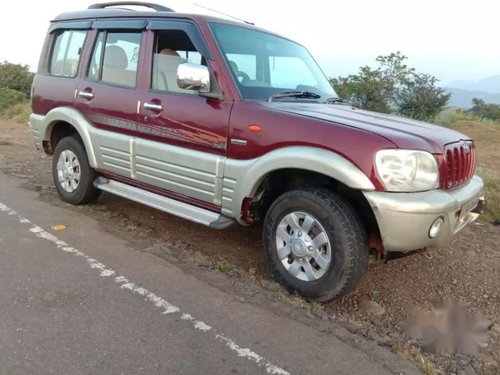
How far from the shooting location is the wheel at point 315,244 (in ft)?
10.5

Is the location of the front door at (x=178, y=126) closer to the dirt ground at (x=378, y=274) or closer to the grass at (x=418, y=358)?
the dirt ground at (x=378, y=274)

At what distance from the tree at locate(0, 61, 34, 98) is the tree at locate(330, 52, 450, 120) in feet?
73.1

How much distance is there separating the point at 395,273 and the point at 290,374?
1.82 metres

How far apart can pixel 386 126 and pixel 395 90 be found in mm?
11009

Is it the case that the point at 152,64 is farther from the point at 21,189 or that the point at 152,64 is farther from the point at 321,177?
the point at 21,189

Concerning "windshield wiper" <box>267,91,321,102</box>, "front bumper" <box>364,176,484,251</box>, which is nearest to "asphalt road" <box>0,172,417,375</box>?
"front bumper" <box>364,176,484,251</box>

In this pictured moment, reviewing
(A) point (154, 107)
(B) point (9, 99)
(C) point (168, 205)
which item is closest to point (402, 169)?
(C) point (168, 205)

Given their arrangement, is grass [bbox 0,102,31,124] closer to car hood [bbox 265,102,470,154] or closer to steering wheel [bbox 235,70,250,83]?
steering wheel [bbox 235,70,250,83]

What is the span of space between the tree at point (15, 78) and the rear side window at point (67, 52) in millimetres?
25881

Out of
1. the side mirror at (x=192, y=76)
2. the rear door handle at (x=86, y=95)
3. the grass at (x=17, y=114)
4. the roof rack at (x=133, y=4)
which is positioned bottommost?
the grass at (x=17, y=114)

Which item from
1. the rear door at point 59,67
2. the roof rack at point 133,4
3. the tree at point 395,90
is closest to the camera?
the roof rack at point 133,4

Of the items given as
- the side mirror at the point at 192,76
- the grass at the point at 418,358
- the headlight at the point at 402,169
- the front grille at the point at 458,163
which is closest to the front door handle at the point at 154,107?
the side mirror at the point at 192,76

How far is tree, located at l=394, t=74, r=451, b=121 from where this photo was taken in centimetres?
1414

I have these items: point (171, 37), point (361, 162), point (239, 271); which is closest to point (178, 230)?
point (239, 271)
